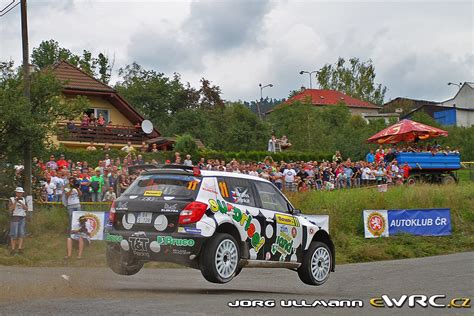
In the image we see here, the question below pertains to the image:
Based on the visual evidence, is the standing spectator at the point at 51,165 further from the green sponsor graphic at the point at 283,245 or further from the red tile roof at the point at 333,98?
the red tile roof at the point at 333,98

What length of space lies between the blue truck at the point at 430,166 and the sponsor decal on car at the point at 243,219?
76.9 ft

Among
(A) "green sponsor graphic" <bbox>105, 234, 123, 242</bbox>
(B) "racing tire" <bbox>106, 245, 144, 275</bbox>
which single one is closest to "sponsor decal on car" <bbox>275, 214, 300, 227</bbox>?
(B) "racing tire" <bbox>106, 245, 144, 275</bbox>

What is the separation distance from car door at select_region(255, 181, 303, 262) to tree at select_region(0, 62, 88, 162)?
12.0 meters

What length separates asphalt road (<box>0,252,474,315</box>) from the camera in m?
10.6

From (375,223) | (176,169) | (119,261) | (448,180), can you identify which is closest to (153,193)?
(176,169)

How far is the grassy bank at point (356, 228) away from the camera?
71.2 feet

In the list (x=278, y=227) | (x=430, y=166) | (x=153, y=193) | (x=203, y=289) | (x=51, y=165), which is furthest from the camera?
(x=430, y=166)

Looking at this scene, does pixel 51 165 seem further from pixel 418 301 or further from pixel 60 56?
pixel 60 56

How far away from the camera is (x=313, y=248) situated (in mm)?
13617

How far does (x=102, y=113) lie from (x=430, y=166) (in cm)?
2054

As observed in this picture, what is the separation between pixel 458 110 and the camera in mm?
97000

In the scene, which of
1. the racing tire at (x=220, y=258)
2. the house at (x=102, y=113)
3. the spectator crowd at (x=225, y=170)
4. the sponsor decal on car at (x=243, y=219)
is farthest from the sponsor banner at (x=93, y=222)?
the house at (x=102, y=113)

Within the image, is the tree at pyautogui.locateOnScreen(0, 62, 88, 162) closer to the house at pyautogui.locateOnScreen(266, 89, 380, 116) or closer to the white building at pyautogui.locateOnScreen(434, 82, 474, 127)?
the white building at pyautogui.locateOnScreen(434, 82, 474, 127)

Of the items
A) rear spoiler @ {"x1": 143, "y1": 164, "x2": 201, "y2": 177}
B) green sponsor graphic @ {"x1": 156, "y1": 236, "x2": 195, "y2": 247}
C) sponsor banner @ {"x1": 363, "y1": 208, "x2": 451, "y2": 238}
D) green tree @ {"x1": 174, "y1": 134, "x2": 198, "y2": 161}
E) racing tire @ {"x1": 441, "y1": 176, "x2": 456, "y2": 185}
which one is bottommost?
sponsor banner @ {"x1": 363, "y1": 208, "x2": 451, "y2": 238}
